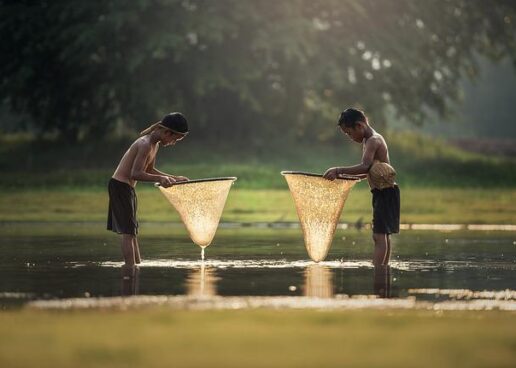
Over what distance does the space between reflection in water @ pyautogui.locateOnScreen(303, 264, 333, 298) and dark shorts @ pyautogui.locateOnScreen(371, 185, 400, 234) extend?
755mm

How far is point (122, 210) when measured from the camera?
49.9ft

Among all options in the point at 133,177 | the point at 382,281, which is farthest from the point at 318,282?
the point at 133,177

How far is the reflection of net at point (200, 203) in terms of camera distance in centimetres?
1577

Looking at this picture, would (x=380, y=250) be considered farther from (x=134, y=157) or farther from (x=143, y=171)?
(x=134, y=157)

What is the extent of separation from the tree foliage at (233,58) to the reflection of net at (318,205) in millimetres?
23580

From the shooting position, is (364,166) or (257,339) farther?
(364,166)

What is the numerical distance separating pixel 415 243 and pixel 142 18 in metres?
23.3

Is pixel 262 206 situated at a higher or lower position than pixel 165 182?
higher

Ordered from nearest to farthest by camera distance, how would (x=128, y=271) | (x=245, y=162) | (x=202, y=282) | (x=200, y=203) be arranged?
(x=202, y=282)
(x=128, y=271)
(x=200, y=203)
(x=245, y=162)

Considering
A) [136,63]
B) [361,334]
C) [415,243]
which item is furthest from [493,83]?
[361,334]

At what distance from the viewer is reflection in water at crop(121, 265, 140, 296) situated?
1220cm

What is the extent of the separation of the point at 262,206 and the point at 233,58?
11.9 meters

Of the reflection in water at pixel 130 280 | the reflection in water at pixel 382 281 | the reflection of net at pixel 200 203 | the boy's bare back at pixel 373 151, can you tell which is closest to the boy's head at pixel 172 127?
the reflection of net at pixel 200 203

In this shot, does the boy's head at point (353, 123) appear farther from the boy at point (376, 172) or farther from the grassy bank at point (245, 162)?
the grassy bank at point (245, 162)
